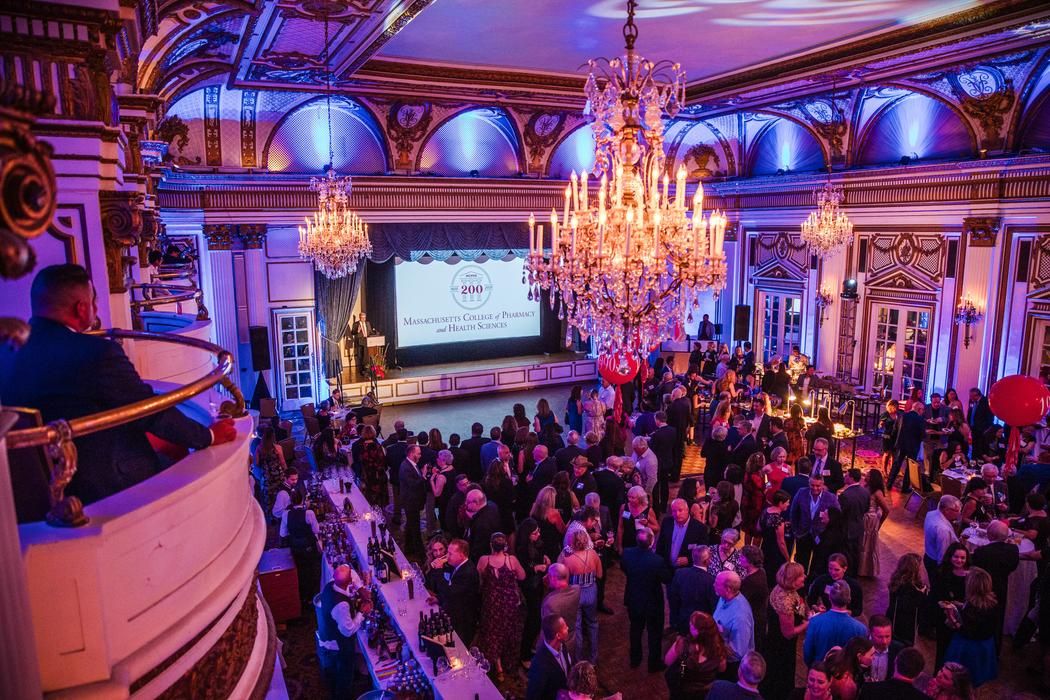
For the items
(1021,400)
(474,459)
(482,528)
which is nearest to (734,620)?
(482,528)

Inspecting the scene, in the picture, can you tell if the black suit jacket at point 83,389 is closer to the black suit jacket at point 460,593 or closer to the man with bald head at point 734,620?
the black suit jacket at point 460,593

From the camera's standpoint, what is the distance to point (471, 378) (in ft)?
51.0

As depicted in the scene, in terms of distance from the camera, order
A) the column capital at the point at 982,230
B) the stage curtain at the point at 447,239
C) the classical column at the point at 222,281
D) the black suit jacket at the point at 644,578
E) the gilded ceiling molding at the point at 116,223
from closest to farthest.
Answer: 1. the gilded ceiling molding at the point at 116,223
2. the black suit jacket at the point at 644,578
3. the column capital at the point at 982,230
4. the classical column at the point at 222,281
5. the stage curtain at the point at 447,239

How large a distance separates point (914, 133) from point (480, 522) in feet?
37.1

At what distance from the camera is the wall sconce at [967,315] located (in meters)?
11.5

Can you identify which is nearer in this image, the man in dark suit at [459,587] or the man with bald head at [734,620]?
the man with bald head at [734,620]

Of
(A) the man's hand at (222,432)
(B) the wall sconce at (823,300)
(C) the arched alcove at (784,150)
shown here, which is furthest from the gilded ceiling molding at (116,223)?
(C) the arched alcove at (784,150)

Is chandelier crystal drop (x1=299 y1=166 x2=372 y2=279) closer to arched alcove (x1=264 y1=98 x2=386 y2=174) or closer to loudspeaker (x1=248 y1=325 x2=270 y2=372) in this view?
arched alcove (x1=264 y1=98 x2=386 y2=174)

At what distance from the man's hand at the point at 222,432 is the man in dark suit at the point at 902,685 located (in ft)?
11.8

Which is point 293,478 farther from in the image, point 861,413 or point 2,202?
point 861,413

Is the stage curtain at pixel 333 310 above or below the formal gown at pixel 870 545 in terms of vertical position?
above

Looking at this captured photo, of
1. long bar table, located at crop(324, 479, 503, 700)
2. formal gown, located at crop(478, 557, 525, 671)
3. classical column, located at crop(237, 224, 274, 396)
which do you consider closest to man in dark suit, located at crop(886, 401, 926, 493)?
formal gown, located at crop(478, 557, 525, 671)

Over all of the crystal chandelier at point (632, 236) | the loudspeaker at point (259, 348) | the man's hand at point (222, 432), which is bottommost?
the loudspeaker at point (259, 348)

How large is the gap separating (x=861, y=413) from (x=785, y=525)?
677 cm
